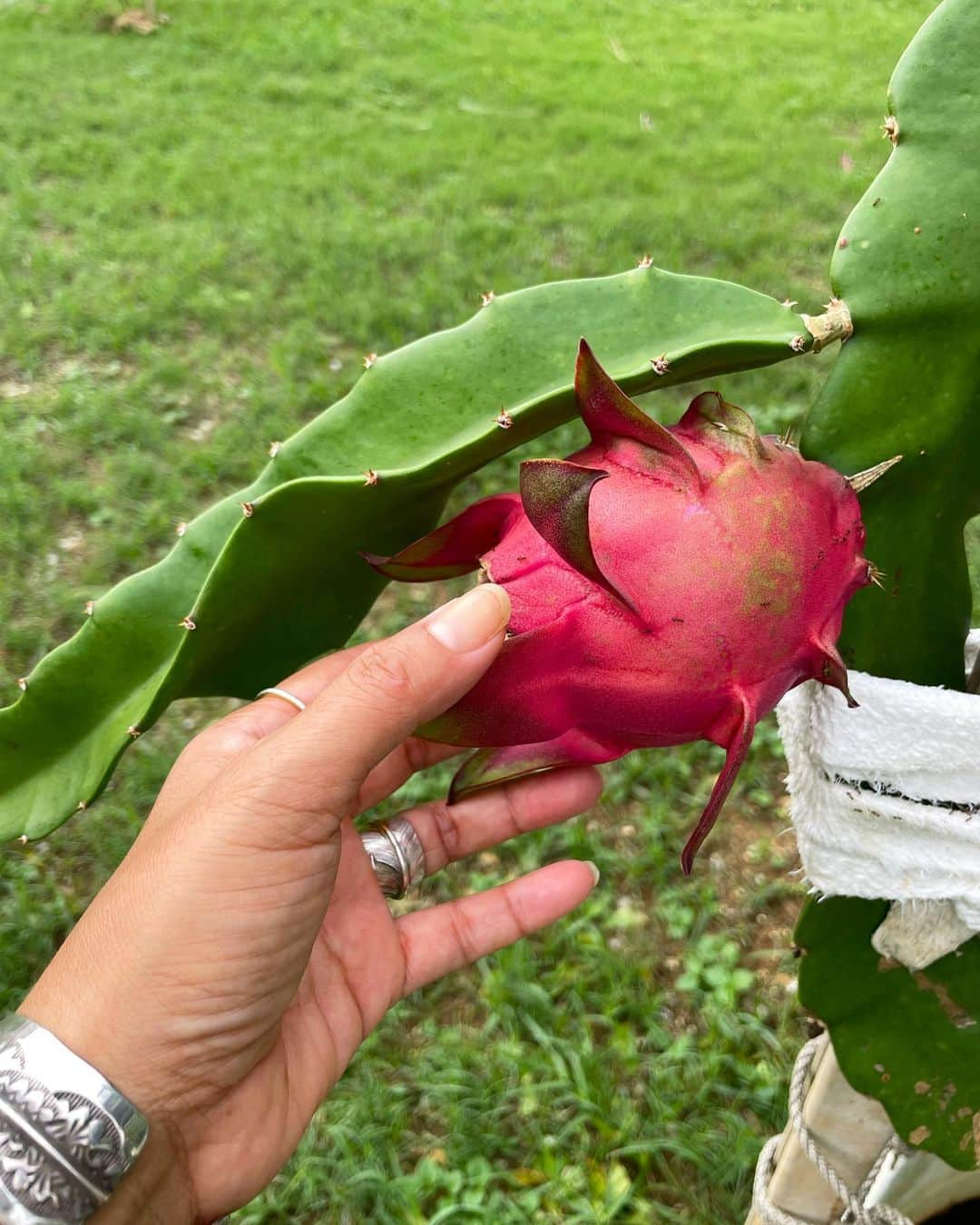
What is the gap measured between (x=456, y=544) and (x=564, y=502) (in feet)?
0.45

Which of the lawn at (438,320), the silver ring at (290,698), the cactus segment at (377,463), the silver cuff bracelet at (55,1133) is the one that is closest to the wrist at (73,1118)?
the silver cuff bracelet at (55,1133)

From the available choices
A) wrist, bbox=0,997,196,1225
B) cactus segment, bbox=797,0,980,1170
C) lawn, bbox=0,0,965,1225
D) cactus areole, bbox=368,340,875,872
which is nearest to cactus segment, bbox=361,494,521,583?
cactus areole, bbox=368,340,875,872

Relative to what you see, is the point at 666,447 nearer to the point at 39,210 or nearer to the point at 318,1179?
the point at 318,1179

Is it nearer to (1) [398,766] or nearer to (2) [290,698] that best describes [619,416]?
(2) [290,698]

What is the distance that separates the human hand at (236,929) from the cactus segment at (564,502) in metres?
0.08

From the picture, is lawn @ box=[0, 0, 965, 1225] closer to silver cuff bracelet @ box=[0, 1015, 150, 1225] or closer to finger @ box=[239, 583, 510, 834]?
silver cuff bracelet @ box=[0, 1015, 150, 1225]

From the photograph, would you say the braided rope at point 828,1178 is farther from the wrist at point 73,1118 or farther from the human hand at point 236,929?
the wrist at point 73,1118

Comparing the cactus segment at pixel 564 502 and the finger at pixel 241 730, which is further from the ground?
the cactus segment at pixel 564 502

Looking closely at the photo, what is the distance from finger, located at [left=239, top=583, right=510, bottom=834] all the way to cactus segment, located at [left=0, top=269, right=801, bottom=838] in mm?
72

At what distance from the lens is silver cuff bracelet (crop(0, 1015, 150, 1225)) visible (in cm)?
71

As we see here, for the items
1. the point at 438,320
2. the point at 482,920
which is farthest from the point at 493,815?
the point at 438,320

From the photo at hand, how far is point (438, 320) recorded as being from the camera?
105 inches

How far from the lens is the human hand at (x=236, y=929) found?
0.72 meters

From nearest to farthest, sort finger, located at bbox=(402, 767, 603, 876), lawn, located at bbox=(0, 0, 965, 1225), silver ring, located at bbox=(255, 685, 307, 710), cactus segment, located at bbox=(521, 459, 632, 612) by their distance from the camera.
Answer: cactus segment, located at bbox=(521, 459, 632, 612), silver ring, located at bbox=(255, 685, 307, 710), finger, located at bbox=(402, 767, 603, 876), lawn, located at bbox=(0, 0, 965, 1225)
